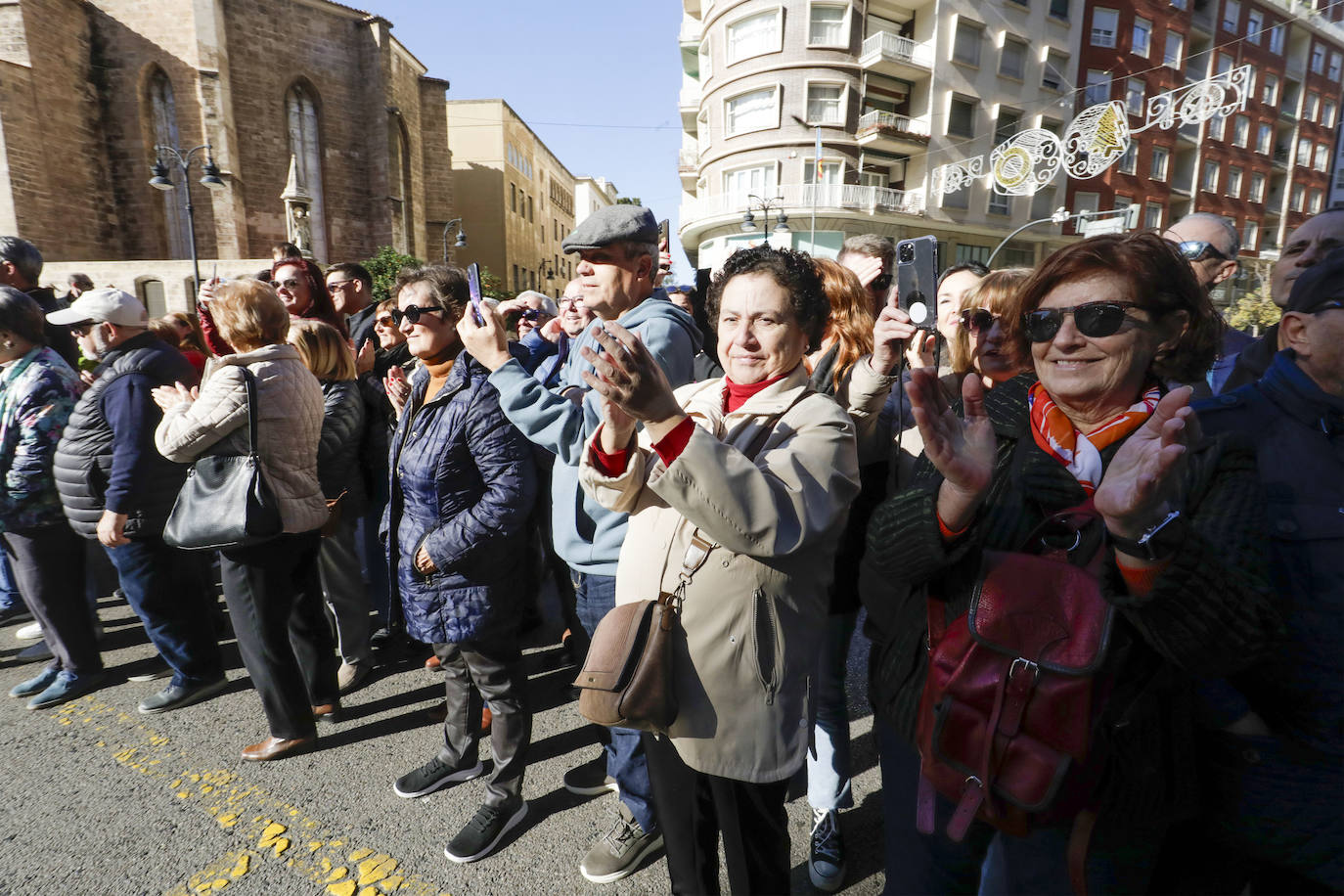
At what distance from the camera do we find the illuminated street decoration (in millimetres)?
7250

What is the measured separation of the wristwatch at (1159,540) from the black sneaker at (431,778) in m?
2.79

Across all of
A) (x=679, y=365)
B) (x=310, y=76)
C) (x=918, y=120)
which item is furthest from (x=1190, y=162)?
(x=310, y=76)

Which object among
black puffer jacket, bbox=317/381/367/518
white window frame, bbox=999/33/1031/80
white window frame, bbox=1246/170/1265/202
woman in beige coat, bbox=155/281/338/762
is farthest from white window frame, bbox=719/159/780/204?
woman in beige coat, bbox=155/281/338/762

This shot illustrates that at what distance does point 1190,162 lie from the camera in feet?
78.3

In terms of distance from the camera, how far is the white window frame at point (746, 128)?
76.1ft

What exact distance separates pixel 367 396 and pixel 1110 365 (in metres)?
4.00

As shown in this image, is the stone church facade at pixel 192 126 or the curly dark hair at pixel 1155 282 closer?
the curly dark hair at pixel 1155 282

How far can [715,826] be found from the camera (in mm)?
1764

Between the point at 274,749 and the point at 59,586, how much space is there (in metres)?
1.77

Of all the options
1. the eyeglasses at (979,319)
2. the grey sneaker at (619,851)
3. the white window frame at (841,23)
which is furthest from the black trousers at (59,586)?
the white window frame at (841,23)

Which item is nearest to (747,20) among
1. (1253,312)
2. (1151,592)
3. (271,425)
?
(1253,312)

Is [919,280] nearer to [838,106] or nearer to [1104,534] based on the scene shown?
[1104,534]

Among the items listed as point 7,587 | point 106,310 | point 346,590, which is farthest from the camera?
point 7,587

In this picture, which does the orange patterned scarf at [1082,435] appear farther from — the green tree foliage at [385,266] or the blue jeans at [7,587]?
the green tree foliage at [385,266]
